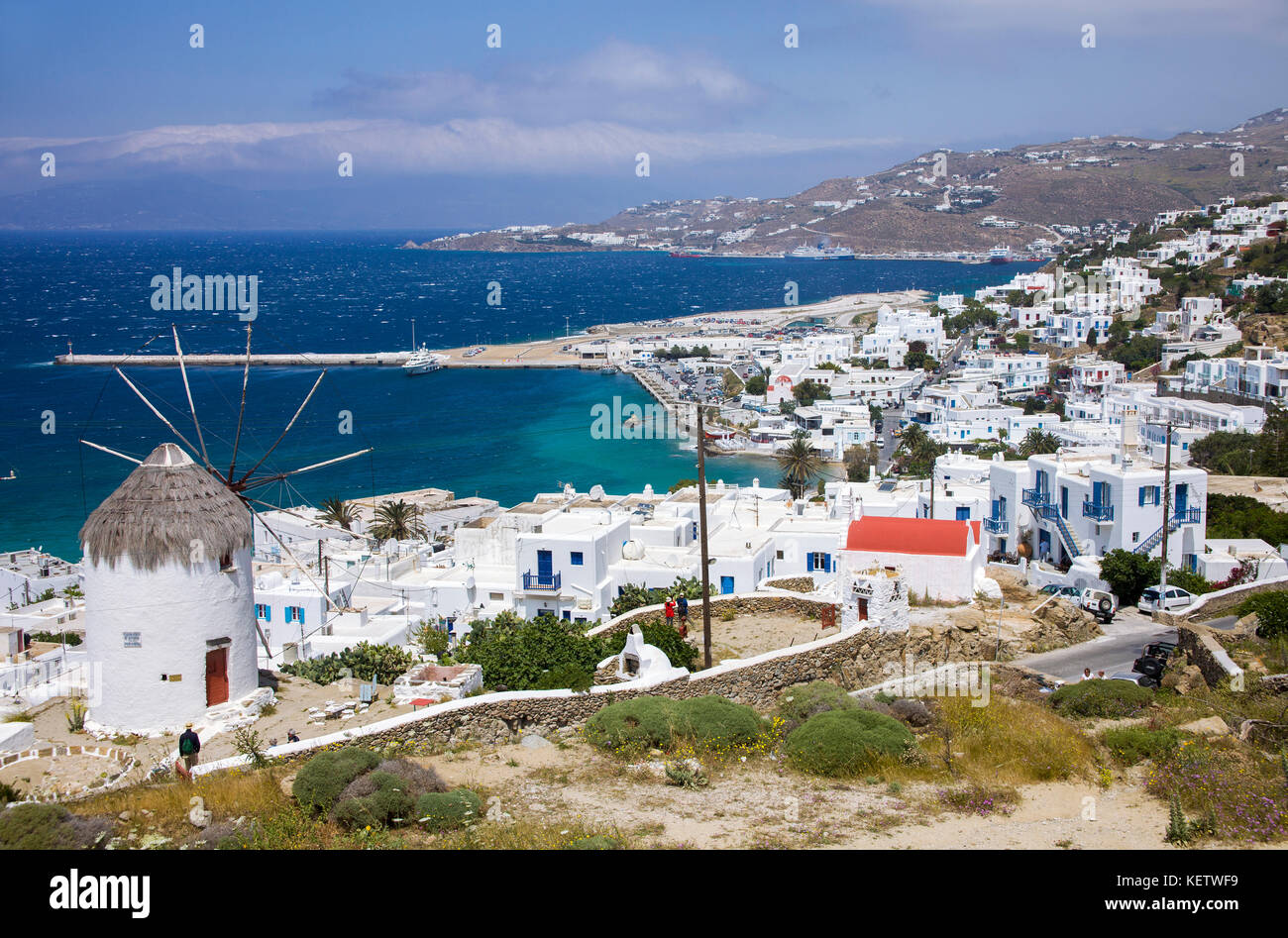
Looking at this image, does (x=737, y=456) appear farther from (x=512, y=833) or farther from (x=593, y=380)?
(x=512, y=833)

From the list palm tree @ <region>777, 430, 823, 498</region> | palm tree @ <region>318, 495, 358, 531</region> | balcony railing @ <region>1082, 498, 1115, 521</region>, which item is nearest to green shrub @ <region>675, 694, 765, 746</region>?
balcony railing @ <region>1082, 498, 1115, 521</region>

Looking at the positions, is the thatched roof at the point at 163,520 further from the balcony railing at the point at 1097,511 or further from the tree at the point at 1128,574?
the balcony railing at the point at 1097,511

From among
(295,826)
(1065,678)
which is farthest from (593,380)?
(295,826)

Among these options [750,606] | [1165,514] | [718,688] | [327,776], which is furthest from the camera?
[1165,514]

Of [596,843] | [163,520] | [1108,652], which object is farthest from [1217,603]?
[163,520]

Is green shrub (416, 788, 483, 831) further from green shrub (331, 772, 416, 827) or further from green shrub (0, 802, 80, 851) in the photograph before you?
green shrub (0, 802, 80, 851)

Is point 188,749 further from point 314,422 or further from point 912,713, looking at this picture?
point 314,422

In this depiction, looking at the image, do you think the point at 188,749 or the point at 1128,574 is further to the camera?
the point at 1128,574
